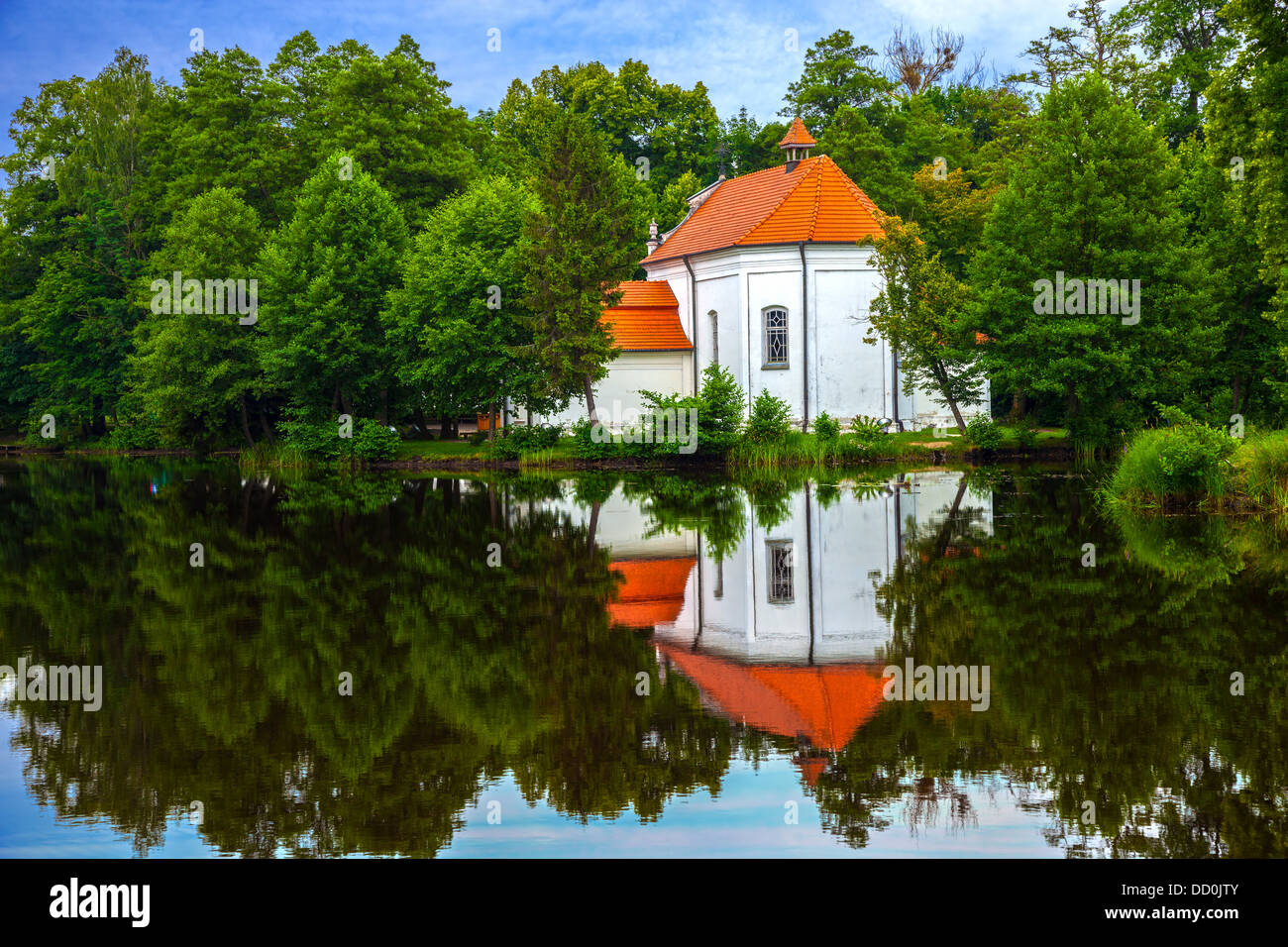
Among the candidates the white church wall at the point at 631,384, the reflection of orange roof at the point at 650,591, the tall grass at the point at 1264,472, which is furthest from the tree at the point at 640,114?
the reflection of orange roof at the point at 650,591

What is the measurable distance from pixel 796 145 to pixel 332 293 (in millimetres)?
17767

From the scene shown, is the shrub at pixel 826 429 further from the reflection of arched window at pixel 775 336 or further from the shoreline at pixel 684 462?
the reflection of arched window at pixel 775 336

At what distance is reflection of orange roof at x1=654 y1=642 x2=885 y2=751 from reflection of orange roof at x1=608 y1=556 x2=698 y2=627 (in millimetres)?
1689

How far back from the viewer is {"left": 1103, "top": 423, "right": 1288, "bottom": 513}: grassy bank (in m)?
18.0

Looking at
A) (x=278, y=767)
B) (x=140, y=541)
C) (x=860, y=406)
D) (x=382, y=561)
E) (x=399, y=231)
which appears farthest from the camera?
(x=399, y=231)

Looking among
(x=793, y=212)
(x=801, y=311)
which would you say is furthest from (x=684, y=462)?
(x=793, y=212)

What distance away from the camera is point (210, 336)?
149 ft

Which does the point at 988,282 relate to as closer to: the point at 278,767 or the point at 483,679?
the point at 483,679

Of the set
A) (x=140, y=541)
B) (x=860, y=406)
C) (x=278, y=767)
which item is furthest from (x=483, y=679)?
(x=860, y=406)

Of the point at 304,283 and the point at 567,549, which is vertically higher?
the point at 304,283

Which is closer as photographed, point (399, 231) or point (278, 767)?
point (278, 767)

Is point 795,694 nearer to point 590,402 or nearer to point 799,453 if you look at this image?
point 799,453

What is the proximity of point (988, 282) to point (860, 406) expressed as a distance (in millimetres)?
6551

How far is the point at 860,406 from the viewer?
133ft
